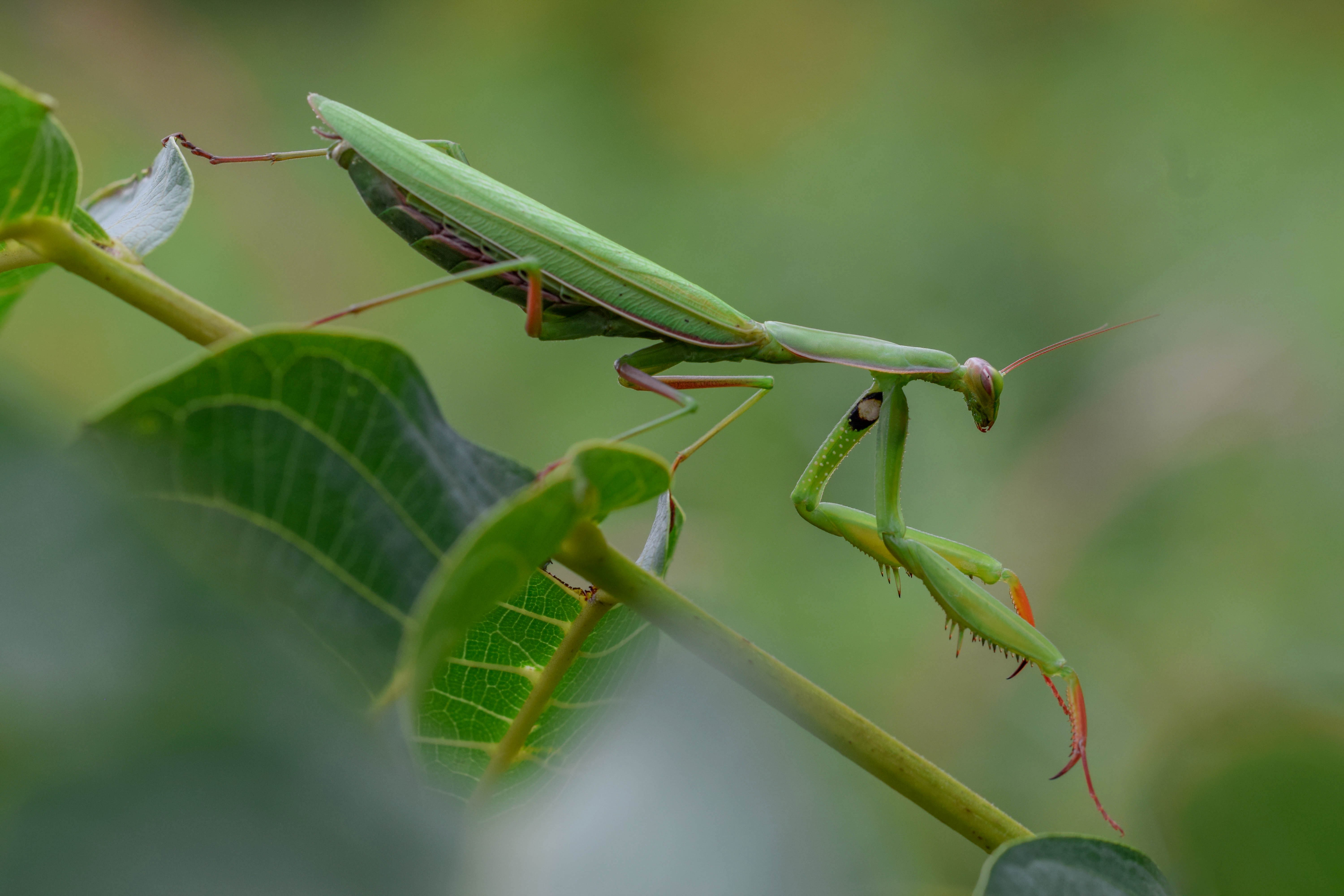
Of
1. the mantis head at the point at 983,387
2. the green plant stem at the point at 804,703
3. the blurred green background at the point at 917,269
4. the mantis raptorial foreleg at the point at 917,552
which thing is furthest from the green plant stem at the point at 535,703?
the blurred green background at the point at 917,269

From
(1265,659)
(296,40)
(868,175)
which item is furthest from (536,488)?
(296,40)

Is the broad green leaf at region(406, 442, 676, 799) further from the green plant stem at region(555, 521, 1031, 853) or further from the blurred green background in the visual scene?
the blurred green background

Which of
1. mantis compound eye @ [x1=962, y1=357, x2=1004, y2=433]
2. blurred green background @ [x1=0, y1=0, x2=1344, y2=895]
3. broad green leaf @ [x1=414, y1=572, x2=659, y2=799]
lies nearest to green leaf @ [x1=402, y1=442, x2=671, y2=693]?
broad green leaf @ [x1=414, y1=572, x2=659, y2=799]

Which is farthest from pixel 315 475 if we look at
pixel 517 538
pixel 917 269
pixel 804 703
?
pixel 917 269

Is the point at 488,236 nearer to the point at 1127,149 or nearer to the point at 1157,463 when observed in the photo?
the point at 1157,463

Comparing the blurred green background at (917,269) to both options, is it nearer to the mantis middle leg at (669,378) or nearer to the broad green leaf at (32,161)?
the mantis middle leg at (669,378)

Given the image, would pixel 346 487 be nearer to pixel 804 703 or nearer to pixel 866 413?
pixel 804 703
